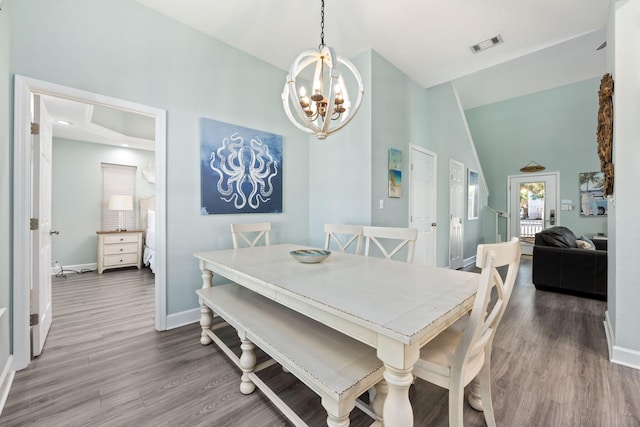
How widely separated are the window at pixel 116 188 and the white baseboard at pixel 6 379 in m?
3.87

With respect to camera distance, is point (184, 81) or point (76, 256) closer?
point (184, 81)

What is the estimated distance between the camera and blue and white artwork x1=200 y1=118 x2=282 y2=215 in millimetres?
2686

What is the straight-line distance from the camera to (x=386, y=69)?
323cm

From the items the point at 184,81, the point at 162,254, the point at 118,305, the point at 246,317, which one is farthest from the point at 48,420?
the point at 184,81

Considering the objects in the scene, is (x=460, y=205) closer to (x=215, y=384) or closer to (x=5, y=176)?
(x=215, y=384)

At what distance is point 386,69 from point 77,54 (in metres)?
2.93

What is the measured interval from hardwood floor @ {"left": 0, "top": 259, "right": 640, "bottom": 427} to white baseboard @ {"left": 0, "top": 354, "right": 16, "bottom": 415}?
4 cm

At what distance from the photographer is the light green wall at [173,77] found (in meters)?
1.92

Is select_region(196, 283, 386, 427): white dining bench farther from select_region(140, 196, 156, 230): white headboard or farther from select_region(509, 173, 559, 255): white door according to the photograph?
select_region(509, 173, 559, 255): white door

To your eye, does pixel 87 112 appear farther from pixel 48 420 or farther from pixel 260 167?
pixel 48 420

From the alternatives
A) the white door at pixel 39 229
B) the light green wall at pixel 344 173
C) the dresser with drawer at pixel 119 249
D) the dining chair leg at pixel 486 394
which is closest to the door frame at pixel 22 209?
the white door at pixel 39 229

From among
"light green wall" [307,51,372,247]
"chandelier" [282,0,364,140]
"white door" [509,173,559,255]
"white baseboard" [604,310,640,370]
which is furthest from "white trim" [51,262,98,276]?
"white door" [509,173,559,255]

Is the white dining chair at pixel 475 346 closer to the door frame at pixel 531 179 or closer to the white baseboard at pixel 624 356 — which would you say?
the white baseboard at pixel 624 356

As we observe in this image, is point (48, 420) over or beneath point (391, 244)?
beneath
